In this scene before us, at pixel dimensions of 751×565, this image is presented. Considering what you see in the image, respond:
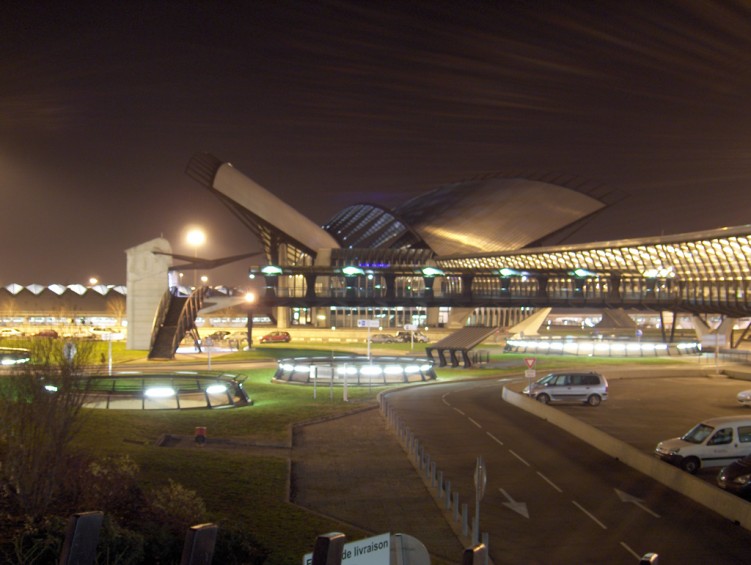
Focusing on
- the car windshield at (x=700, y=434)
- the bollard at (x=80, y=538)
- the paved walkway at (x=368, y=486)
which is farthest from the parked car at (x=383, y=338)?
the bollard at (x=80, y=538)

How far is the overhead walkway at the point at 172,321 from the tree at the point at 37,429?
4048cm

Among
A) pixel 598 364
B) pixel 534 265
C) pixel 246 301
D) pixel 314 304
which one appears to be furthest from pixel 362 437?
pixel 534 265

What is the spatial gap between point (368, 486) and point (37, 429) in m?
7.86

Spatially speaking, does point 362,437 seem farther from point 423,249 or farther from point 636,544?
point 423,249

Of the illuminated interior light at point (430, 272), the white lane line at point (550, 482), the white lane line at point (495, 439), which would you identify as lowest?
the white lane line at point (550, 482)

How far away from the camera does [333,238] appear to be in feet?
398

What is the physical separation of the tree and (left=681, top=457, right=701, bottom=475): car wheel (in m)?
14.6

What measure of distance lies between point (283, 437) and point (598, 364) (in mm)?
36765

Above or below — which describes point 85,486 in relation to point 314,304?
below

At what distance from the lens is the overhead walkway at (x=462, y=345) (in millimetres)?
54594

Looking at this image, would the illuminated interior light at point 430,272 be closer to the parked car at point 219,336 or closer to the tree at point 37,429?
the parked car at point 219,336

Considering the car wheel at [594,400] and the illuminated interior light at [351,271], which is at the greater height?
the illuminated interior light at [351,271]

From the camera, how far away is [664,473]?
19266 mm

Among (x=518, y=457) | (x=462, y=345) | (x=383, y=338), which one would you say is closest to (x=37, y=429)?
(x=518, y=457)
